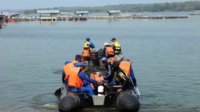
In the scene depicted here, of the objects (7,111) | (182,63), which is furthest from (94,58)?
(182,63)

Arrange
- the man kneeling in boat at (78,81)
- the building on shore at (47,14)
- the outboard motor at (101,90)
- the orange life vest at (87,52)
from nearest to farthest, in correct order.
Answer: the outboard motor at (101,90)
the man kneeling in boat at (78,81)
the orange life vest at (87,52)
the building on shore at (47,14)

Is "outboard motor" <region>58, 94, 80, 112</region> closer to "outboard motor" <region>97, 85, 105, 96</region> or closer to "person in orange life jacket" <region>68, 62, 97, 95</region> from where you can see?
"person in orange life jacket" <region>68, 62, 97, 95</region>

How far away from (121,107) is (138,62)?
857 inches

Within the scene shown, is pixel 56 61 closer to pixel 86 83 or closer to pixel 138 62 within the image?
pixel 138 62

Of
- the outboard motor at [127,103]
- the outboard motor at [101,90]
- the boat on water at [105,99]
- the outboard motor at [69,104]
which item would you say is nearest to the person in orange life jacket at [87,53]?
the boat on water at [105,99]

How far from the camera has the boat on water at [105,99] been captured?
1839cm

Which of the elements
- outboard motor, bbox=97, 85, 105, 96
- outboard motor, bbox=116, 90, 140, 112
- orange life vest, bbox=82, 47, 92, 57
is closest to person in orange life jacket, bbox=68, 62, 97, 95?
outboard motor, bbox=97, 85, 105, 96

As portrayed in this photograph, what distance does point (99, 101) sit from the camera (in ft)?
62.4

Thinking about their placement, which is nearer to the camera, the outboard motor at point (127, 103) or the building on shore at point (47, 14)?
the outboard motor at point (127, 103)

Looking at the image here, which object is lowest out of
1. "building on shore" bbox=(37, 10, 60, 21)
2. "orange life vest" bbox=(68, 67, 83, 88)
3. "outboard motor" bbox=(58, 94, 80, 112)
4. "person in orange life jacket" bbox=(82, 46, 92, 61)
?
"building on shore" bbox=(37, 10, 60, 21)

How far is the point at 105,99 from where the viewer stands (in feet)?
62.4

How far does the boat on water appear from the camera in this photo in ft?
60.3

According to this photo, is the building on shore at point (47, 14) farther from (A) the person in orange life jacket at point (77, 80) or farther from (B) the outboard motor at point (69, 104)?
(B) the outboard motor at point (69, 104)

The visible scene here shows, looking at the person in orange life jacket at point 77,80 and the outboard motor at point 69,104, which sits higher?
the person in orange life jacket at point 77,80
